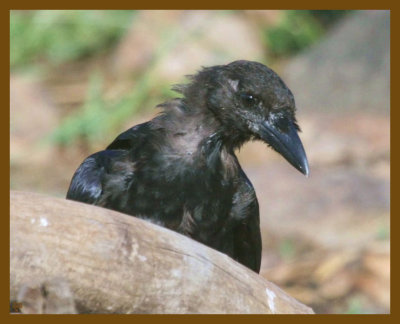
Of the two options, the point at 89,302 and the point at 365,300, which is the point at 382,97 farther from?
the point at 89,302

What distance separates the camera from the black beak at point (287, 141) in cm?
460

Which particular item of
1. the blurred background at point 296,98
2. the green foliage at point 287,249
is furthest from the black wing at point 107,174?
the green foliage at point 287,249

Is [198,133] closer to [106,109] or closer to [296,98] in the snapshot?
[106,109]

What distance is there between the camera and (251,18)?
11.6 meters

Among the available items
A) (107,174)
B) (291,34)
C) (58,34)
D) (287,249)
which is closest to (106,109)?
(58,34)

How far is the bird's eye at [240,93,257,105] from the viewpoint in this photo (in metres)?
4.69

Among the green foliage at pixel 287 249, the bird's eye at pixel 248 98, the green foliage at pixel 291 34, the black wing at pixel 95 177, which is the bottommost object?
the black wing at pixel 95 177

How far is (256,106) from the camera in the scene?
4.70 meters

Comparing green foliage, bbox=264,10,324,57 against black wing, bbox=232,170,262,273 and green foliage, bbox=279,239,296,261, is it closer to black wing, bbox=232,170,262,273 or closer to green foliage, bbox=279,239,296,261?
green foliage, bbox=279,239,296,261

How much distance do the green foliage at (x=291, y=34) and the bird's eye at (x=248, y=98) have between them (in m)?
6.75

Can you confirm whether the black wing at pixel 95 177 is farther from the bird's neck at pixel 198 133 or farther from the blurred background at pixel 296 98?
the blurred background at pixel 296 98

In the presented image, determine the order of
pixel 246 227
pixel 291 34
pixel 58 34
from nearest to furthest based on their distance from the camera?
pixel 246 227 → pixel 58 34 → pixel 291 34

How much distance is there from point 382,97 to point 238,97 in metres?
6.19

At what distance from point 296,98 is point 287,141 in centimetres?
627
